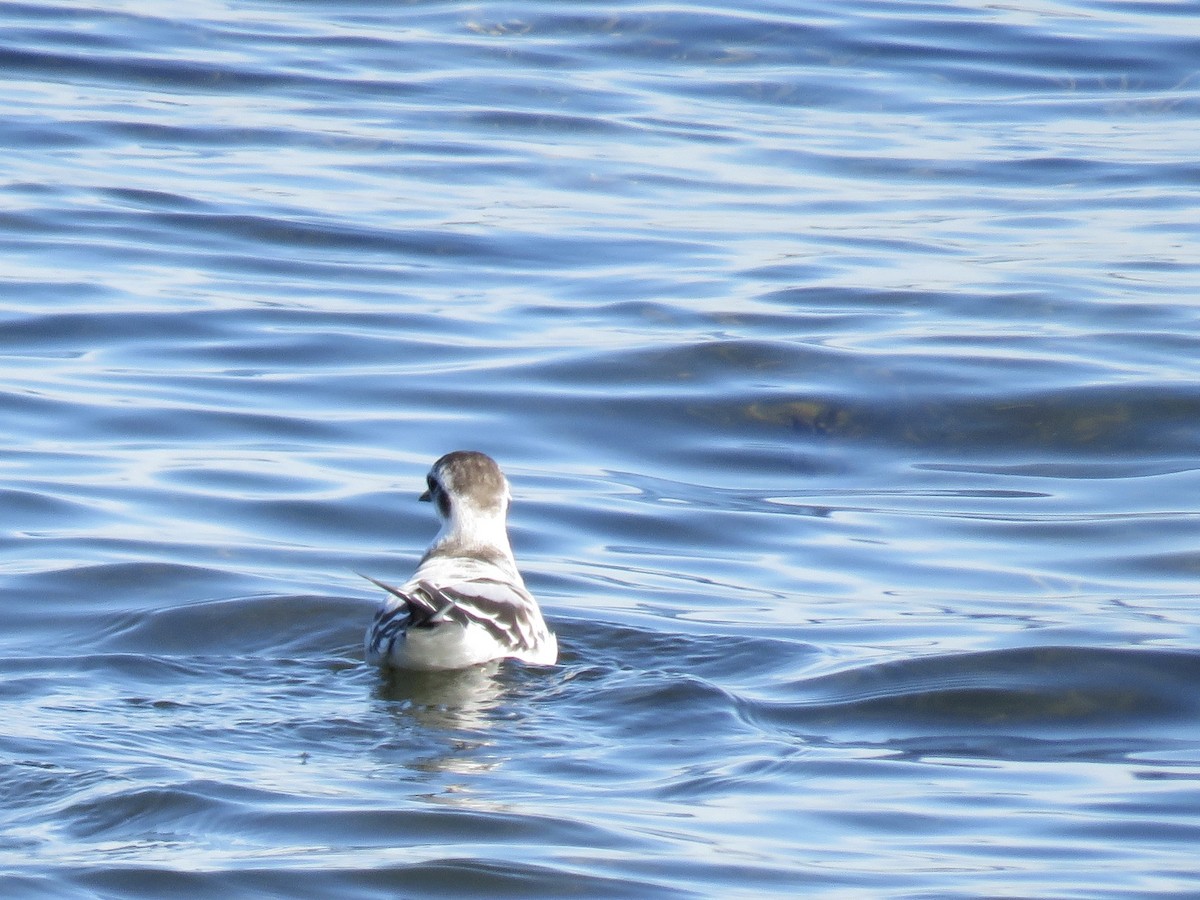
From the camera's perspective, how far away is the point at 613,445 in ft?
38.1

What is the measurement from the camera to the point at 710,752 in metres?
6.81


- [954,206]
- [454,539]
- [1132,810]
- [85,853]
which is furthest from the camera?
[954,206]

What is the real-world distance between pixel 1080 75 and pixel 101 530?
47.5 feet

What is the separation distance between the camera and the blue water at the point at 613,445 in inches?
241

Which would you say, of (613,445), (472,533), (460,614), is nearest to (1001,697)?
(460,614)

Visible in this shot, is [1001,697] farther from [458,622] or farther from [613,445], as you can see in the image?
[613,445]

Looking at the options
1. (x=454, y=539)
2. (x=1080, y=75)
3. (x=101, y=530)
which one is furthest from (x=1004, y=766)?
(x=1080, y=75)

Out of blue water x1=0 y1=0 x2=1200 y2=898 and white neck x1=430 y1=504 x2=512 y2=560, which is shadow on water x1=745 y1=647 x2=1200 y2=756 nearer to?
blue water x1=0 y1=0 x2=1200 y2=898

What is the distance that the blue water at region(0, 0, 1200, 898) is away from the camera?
6.11 meters

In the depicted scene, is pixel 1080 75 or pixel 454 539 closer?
pixel 454 539

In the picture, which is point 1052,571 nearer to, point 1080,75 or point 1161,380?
point 1161,380

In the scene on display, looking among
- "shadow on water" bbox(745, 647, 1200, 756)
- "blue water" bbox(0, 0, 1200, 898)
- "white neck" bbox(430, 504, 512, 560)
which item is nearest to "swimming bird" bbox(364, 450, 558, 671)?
"blue water" bbox(0, 0, 1200, 898)

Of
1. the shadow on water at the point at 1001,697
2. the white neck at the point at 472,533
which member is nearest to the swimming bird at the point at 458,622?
the white neck at the point at 472,533

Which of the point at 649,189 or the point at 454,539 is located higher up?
the point at 649,189
